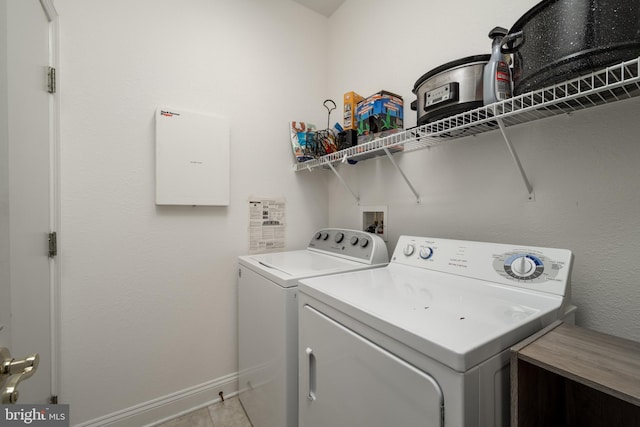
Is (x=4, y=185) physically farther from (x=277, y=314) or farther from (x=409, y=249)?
(x=409, y=249)

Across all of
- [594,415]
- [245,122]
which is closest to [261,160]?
[245,122]

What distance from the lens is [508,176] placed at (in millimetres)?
1201

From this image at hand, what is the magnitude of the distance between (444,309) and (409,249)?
0.56 metres

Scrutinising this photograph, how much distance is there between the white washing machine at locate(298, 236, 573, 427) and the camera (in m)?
0.59

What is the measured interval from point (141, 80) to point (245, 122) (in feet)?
2.10

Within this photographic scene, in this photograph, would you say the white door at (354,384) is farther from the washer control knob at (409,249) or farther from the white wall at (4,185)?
the white wall at (4,185)

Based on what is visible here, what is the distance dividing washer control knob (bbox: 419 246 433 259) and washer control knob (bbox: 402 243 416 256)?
0.15 ft

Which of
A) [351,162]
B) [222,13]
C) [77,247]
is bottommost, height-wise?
[77,247]

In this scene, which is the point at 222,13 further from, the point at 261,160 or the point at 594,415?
the point at 594,415

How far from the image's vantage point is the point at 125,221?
5.04 feet

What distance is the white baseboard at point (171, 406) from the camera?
1.50 m

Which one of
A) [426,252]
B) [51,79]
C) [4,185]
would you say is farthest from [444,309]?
[51,79]

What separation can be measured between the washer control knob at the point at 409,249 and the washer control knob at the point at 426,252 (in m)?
0.05

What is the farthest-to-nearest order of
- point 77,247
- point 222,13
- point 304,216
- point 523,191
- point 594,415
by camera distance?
point 304,216, point 222,13, point 77,247, point 523,191, point 594,415
